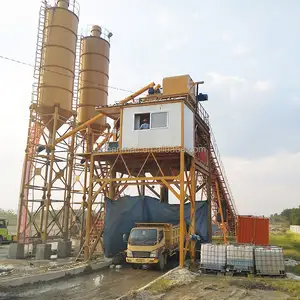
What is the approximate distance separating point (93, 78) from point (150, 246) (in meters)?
17.5

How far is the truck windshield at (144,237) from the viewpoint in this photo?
1672 cm

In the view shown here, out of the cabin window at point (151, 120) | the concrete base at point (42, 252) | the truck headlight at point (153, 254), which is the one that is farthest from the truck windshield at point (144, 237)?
the concrete base at point (42, 252)

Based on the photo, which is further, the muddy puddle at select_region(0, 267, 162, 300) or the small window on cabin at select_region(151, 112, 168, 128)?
the small window on cabin at select_region(151, 112, 168, 128)

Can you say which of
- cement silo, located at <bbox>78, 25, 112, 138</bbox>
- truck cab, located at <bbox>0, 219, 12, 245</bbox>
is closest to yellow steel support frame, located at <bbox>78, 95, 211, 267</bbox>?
cement silo, located at <bbox>78, 25, 112, 138</bbox>

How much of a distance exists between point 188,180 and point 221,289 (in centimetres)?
870

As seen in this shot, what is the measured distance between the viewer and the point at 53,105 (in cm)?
2433

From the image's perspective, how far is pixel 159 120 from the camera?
18.9m

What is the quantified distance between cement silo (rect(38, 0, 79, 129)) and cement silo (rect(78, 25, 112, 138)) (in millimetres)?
3322

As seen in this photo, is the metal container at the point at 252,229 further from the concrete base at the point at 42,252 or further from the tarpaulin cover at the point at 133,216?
the concrete base at the point at 42,252

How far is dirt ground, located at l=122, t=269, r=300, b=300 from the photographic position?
10.3 meters

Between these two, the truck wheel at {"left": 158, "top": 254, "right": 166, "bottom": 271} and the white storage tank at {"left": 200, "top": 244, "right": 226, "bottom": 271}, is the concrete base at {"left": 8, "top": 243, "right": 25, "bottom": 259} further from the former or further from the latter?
the white storage tank at {"left": 200, "top": 244, "right": 226, "bottom": 271}

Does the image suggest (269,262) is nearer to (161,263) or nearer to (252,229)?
(161,263)

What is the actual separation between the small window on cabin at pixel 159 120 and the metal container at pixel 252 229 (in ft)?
39.8

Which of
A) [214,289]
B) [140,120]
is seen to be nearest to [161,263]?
[214,289]
